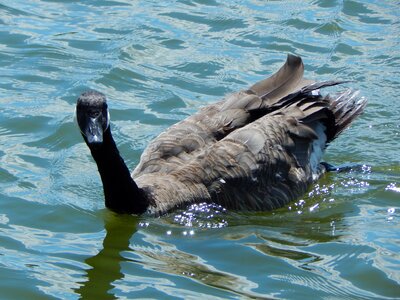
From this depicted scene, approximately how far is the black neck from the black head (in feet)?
0.88

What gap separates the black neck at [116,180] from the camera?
10.5 metres

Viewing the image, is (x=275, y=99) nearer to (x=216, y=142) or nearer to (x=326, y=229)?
(x=216, y=142)

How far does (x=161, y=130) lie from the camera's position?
43.5 ft

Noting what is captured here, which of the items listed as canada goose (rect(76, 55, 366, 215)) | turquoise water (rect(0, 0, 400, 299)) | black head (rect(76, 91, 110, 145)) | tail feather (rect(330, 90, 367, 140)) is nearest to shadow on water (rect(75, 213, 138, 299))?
turquoise water (rect(0, 0, 400, 299))

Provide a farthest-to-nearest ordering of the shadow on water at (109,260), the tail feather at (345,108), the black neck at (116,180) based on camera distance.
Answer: the tail feather at (345,108), the black neck at (116,180), the shadow on water at (109,260)

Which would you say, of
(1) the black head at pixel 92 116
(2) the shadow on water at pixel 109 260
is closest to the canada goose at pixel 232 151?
(1) the black head at pixel 92 116

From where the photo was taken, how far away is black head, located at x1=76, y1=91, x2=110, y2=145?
32.7 feet

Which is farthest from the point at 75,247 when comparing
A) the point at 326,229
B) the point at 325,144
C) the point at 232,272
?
the point at 325,144

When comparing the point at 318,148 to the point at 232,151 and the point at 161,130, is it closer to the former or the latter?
the point at 232,151

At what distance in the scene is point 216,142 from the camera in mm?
11430

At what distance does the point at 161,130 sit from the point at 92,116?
10.7 ft

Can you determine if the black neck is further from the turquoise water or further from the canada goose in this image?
the turquoise water

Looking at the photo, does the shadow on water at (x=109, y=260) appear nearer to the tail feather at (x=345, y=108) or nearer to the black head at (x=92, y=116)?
the black head at (x=92, y=116)

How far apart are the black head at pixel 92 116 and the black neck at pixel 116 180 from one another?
267mm
